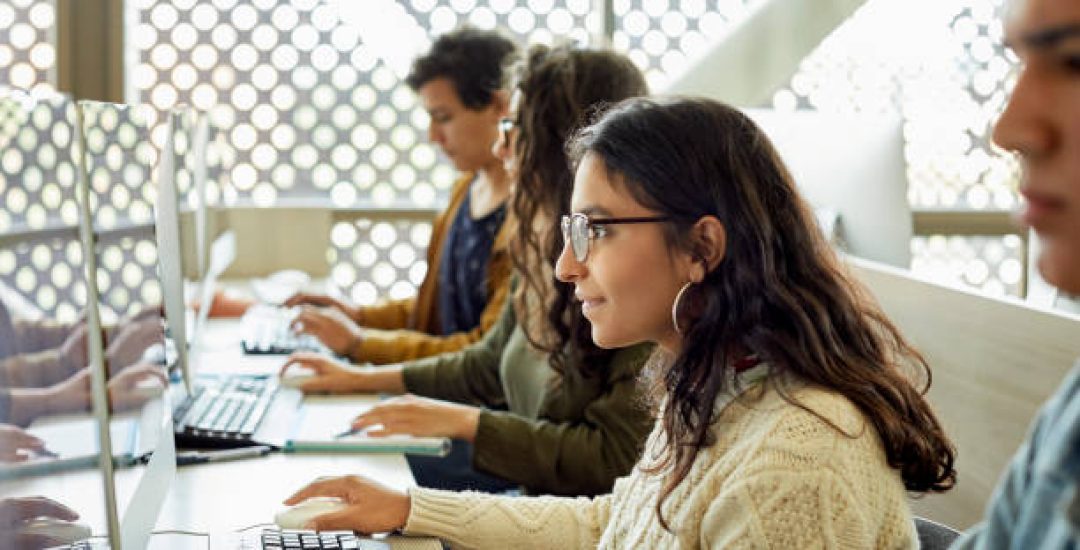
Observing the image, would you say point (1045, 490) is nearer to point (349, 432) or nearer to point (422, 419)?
point (422, 419)

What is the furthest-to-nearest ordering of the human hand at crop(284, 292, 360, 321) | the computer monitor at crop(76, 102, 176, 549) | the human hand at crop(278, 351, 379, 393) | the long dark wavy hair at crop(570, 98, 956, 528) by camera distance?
the human hand at crop(284, 292, 360, 321), the human hand at crop(278, 351, 379, 393), the long dark wavy hair at crop(570, 98, 956, 528), the computer monitor at crop(76, 102, 176, 549)

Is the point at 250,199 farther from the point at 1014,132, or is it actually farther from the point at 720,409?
the point at 1014,132

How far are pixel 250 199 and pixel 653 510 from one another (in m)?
3.51

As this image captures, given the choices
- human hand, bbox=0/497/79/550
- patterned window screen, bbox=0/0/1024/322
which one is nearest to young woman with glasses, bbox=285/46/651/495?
human hand, bbox=0/497/79/550

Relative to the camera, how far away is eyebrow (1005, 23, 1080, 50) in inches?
20.2

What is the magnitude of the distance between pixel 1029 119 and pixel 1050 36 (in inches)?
1.3

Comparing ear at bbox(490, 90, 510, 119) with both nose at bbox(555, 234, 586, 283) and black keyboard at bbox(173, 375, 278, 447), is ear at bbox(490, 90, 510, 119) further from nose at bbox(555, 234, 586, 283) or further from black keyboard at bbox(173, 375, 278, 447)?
nose at bbox(555, 234, 586, 283)

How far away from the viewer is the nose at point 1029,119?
512 mm

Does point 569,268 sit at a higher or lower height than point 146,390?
higher

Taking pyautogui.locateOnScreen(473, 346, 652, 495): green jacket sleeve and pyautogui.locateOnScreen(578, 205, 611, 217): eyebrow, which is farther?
pyautogui.locateOnScreen(473, 346, 652, 495): green jacket sleeve

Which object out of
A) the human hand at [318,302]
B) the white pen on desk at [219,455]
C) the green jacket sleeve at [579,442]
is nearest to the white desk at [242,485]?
the white pen on desk at [219,455]

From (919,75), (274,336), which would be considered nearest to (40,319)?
(274,336)

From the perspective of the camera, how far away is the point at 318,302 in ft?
10.6

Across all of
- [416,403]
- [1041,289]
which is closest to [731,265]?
[416,403]
